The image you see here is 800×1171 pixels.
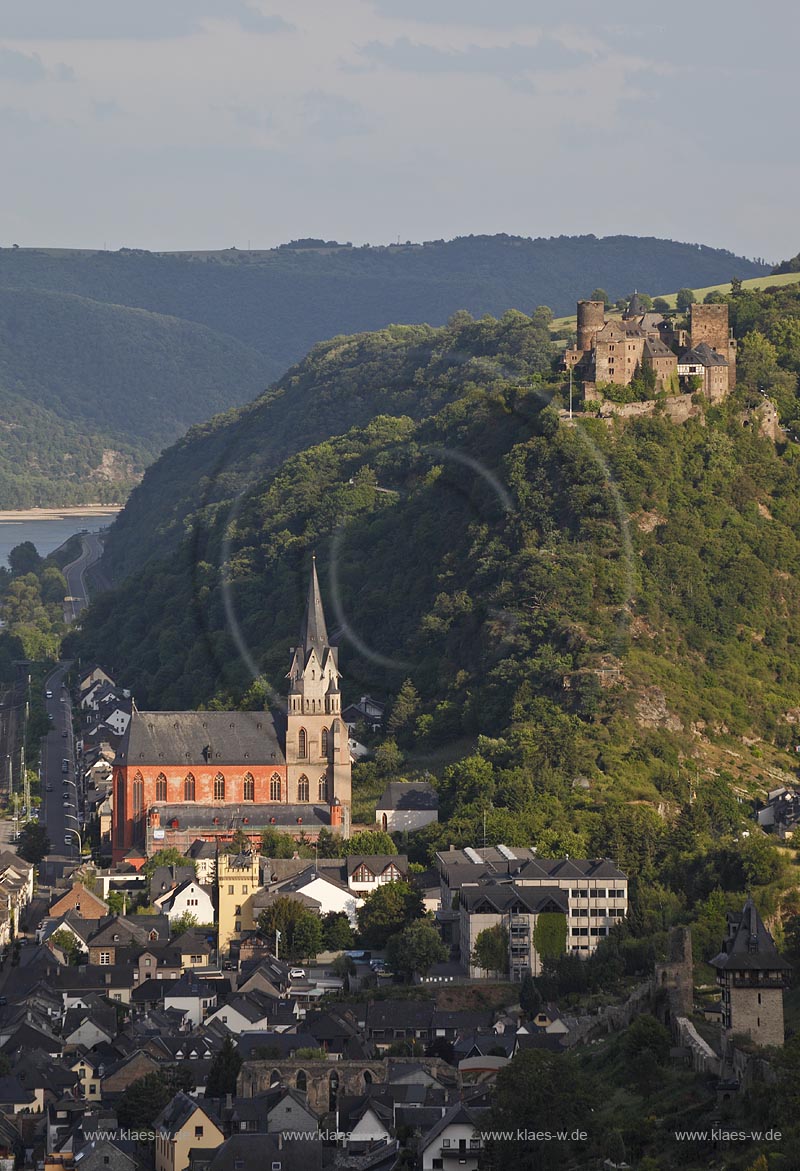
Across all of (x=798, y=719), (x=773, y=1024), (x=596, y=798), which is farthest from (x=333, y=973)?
(x=798, y=719)

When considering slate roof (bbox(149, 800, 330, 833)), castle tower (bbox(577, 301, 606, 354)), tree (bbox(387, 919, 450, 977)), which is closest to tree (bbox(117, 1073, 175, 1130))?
tree (bbox(387, 919, 450, 977))

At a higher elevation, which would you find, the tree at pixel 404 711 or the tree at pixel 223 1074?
the tree at pixel 404 711

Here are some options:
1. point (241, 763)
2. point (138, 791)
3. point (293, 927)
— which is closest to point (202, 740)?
point (241, 763)

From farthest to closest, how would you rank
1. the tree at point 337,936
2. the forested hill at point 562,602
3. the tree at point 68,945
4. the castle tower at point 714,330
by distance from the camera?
the castle tower at point 714,330 < the forested hill at point 562,602 < the tree at point 337,936 < the tree at point 68,945

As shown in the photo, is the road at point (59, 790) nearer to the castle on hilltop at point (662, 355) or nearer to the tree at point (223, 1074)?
the castle on hilltop at point (662, 355)

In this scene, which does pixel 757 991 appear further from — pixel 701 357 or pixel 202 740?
pixel 701 357

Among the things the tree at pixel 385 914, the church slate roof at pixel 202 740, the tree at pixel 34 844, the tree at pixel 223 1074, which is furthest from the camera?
the church slate roof at pixel 202 740

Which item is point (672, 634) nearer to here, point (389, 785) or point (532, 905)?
point (389, 785)

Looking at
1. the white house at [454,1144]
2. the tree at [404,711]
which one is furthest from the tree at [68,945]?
the white house at [454,1144]
